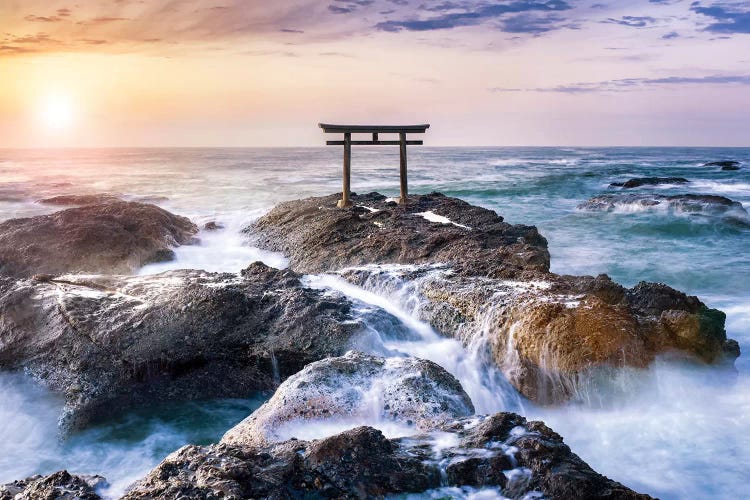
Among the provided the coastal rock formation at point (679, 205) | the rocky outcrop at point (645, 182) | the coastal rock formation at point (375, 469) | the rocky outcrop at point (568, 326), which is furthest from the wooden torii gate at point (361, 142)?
the rocky outcrop at point (645, 182)

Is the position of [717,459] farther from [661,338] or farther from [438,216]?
[438,216]

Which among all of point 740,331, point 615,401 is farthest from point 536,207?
point 615,401

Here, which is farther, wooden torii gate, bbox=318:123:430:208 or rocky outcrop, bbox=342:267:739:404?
wooden torii gate, bbox=318:123:430:208

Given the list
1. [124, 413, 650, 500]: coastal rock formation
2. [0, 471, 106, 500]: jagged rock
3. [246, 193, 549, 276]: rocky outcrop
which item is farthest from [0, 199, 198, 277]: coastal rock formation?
[124, 413, 650, 500]: coastal rock formation

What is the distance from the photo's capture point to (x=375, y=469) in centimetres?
350

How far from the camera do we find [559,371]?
6051mm

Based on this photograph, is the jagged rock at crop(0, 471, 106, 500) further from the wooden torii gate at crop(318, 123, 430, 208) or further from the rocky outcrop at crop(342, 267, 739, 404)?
the wooden torii gate at crop(318, 123, 430, 208)

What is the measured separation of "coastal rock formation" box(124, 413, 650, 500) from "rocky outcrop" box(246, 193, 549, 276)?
412 cm

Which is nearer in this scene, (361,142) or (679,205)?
(361,142)

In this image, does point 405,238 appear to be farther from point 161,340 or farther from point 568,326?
point 161,340

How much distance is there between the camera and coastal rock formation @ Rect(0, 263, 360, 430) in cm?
612

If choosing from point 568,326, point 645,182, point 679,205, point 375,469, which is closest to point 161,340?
point 375,469

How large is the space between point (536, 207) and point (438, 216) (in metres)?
13.1

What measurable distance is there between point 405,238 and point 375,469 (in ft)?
20.4
